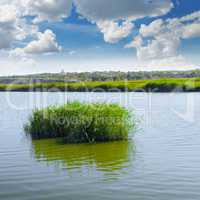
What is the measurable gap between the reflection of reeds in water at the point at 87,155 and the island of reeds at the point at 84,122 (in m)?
0.69

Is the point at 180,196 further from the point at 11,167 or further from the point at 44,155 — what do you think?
the point at 44,155

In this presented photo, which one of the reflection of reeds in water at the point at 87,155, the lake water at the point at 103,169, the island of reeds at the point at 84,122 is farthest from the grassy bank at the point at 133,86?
the reflection of reeds in water at the point at 87,155

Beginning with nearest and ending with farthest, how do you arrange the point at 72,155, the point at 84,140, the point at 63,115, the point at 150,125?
1. the point at 72,155
2. the point at 84,140
3. the point at 63,115
4. the point at 150,125

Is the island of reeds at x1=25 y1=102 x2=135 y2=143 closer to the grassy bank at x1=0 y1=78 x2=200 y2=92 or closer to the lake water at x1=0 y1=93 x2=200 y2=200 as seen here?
the lake water at x1=0 y1=93 x2=200 y2=200

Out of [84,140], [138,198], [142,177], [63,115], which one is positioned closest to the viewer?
[138,198]

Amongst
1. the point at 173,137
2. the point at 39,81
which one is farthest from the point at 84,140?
the point at 39,81

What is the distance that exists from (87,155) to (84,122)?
3.14 meters

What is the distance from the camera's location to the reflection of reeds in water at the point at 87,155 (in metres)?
15.8

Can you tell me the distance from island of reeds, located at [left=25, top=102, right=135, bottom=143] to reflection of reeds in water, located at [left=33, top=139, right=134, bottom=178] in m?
0.69

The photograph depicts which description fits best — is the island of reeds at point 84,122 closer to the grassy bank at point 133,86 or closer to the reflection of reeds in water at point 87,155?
the reflection of reeds in water at point 87,155

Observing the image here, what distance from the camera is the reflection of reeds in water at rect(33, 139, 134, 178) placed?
1576cm

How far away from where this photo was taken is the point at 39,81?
176875 mm

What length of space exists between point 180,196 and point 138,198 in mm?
1202

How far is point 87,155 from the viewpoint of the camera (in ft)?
58.7
